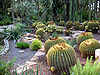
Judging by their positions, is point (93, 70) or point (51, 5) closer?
point (93, 70)

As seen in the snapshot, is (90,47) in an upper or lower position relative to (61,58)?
lower

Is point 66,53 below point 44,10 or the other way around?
below

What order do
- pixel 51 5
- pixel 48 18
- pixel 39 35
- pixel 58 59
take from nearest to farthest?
1. pixel 58 59
2. pixel 39 35
3. pixel 51 5
4. pixel 48 18

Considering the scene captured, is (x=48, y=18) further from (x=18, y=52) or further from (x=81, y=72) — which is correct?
(x=81, y=72)

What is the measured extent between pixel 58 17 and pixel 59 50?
13.6 meters

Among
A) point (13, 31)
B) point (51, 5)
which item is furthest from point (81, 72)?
point (51, 5)

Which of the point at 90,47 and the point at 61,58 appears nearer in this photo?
the point at 61,58

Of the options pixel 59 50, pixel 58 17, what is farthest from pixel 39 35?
pixel 58 17

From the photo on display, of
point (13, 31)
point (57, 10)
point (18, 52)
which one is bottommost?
point (18, 52)

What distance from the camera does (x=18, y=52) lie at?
501 cm

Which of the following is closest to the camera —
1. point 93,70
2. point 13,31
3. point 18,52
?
point 93,70

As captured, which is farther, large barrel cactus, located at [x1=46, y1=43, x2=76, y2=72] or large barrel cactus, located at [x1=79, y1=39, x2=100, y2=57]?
large barrel cactus, located at [x1=79, y1=39, x2=100, y2=57]

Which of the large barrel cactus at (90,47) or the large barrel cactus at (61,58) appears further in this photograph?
the large barrel cactus at (90,47)

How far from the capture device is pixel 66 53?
263cm
